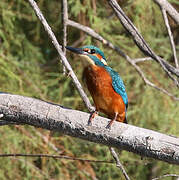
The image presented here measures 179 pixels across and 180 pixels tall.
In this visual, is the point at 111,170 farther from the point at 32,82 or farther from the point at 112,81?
the point at 112,81

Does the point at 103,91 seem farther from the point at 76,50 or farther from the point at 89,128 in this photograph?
the point at 89,128

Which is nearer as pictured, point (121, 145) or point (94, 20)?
point (121, 145)

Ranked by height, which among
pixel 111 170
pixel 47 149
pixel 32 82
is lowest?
pixel 111 170

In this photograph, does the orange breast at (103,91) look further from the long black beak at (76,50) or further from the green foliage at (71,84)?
the green foliage at (71,84)

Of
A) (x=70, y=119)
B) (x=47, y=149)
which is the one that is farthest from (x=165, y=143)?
(x=47, y=149)

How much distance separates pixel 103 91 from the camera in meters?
2.74

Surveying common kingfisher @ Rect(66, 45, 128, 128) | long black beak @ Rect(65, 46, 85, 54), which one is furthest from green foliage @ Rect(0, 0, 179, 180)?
long black beak @ Rect(65, 46, 85, 54)

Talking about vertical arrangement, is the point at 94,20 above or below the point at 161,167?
above

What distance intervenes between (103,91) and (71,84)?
163 centimetres

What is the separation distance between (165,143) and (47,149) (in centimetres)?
175

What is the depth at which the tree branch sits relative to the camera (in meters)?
1.86

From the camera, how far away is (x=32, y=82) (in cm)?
397

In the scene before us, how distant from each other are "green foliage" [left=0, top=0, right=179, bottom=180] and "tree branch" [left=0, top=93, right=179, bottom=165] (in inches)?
56.0

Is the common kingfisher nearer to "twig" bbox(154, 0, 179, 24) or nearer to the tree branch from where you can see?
"twig" bbox(154, 0, 179, 24)
